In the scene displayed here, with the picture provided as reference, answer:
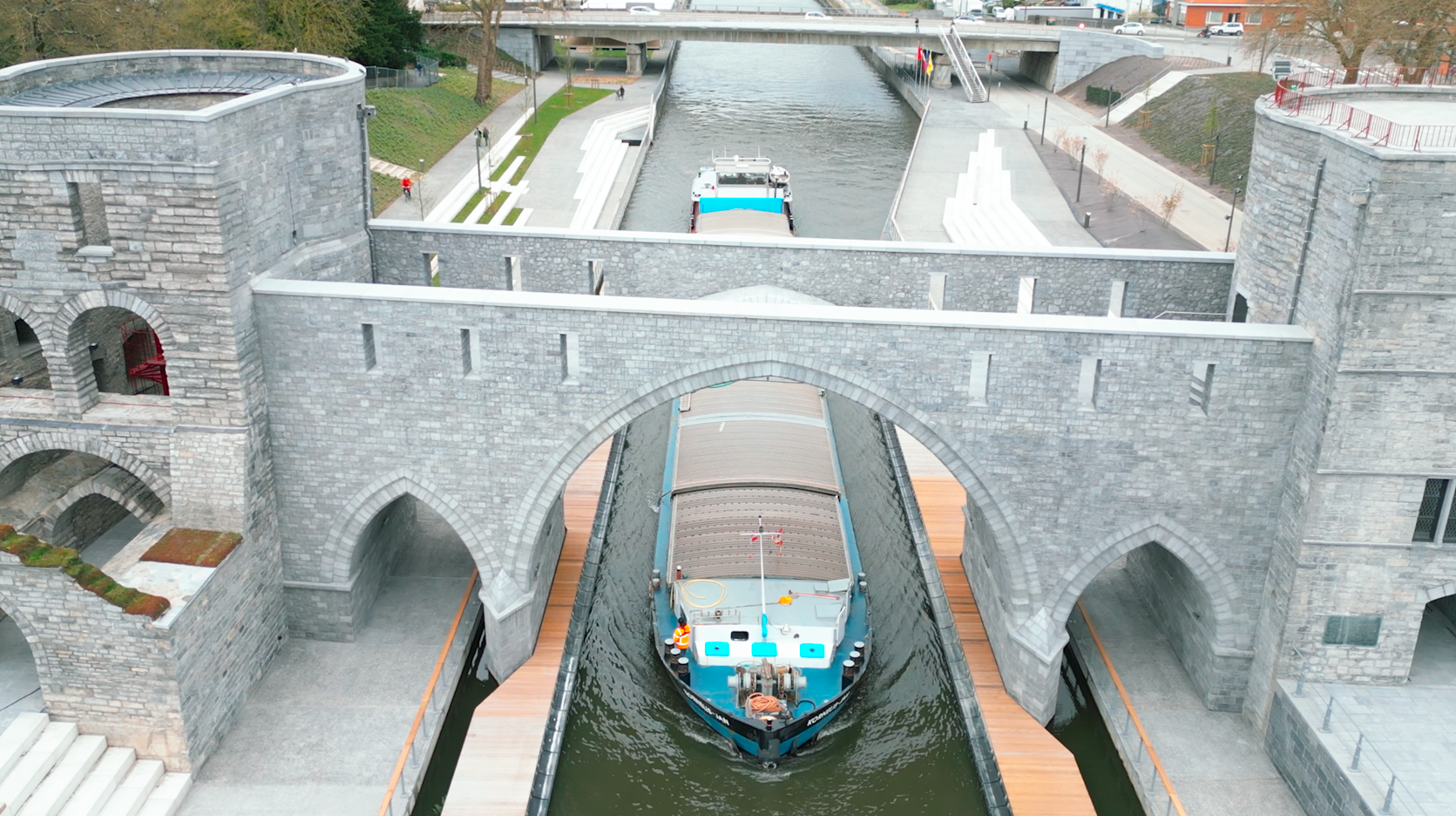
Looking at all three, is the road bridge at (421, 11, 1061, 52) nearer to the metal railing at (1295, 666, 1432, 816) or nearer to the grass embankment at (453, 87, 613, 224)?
the grass embankment at (453, 87, 613, 224)

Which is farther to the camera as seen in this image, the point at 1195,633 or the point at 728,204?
the point at 728,204

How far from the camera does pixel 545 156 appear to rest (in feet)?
228

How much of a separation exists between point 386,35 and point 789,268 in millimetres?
48522

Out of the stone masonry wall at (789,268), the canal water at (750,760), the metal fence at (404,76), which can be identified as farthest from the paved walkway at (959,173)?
the metal fence at (404,76)

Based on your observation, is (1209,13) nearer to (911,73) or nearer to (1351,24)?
(911,73)

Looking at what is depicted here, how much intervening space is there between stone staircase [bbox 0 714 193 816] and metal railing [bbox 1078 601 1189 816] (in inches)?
754

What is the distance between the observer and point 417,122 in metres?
67.8

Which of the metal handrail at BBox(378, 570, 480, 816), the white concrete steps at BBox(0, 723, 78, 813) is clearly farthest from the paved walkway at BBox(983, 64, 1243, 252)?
the white concrete steps at BBox(0, 723, 78, 813)

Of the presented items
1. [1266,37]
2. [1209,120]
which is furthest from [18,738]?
[1266,37]

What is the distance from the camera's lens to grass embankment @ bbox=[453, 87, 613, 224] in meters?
59.8

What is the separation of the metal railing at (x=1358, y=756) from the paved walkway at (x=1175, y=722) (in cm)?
167

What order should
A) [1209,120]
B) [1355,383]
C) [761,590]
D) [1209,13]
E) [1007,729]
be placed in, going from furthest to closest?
[1209,13]
[1209,120]
[761,590]
[1007,729]
[1355,383]

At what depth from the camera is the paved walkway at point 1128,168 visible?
2104 inches

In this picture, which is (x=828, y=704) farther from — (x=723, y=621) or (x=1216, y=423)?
(x=1216, y=423)
